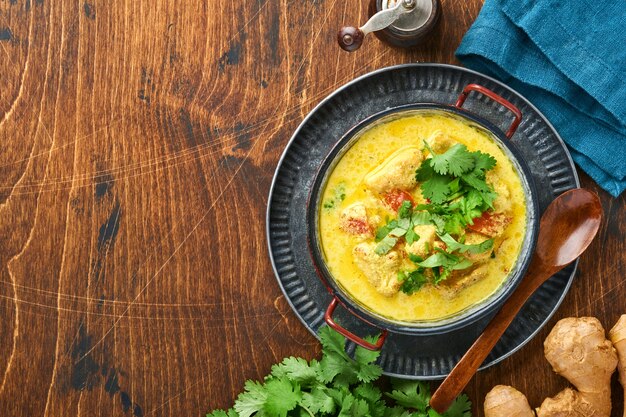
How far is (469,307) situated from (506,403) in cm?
41

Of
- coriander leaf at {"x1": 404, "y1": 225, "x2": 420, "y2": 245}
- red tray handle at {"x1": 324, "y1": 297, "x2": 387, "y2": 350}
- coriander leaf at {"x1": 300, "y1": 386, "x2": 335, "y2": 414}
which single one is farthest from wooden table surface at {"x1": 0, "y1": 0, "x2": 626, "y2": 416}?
coriander leaf at {"x1": 404, "y1": 225, "x2": 420, "y2": 245}

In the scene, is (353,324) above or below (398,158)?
below

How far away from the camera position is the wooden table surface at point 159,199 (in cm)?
247

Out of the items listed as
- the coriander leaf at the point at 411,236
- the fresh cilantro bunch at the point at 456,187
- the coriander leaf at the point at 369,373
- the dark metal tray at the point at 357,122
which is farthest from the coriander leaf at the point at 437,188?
the coriander leaf at the point at 369,373

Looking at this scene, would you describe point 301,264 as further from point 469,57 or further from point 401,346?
point 469,57

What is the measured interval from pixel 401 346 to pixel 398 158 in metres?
0.66

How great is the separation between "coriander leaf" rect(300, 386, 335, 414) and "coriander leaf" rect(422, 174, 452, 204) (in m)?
0.74

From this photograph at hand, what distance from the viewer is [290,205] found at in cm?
240

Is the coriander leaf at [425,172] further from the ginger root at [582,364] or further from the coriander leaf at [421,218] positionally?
the ginger root at [582,364]

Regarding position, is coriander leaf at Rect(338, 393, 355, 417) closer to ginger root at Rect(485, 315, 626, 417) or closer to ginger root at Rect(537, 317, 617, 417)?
ginger root at Rect(485, 315, 626, 417)

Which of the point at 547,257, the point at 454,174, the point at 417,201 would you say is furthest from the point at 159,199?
the point at 547,257

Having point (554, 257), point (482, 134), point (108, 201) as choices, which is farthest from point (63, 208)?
point (554, 257)

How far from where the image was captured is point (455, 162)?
210cm

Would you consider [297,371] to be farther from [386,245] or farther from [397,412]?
[386,245]
